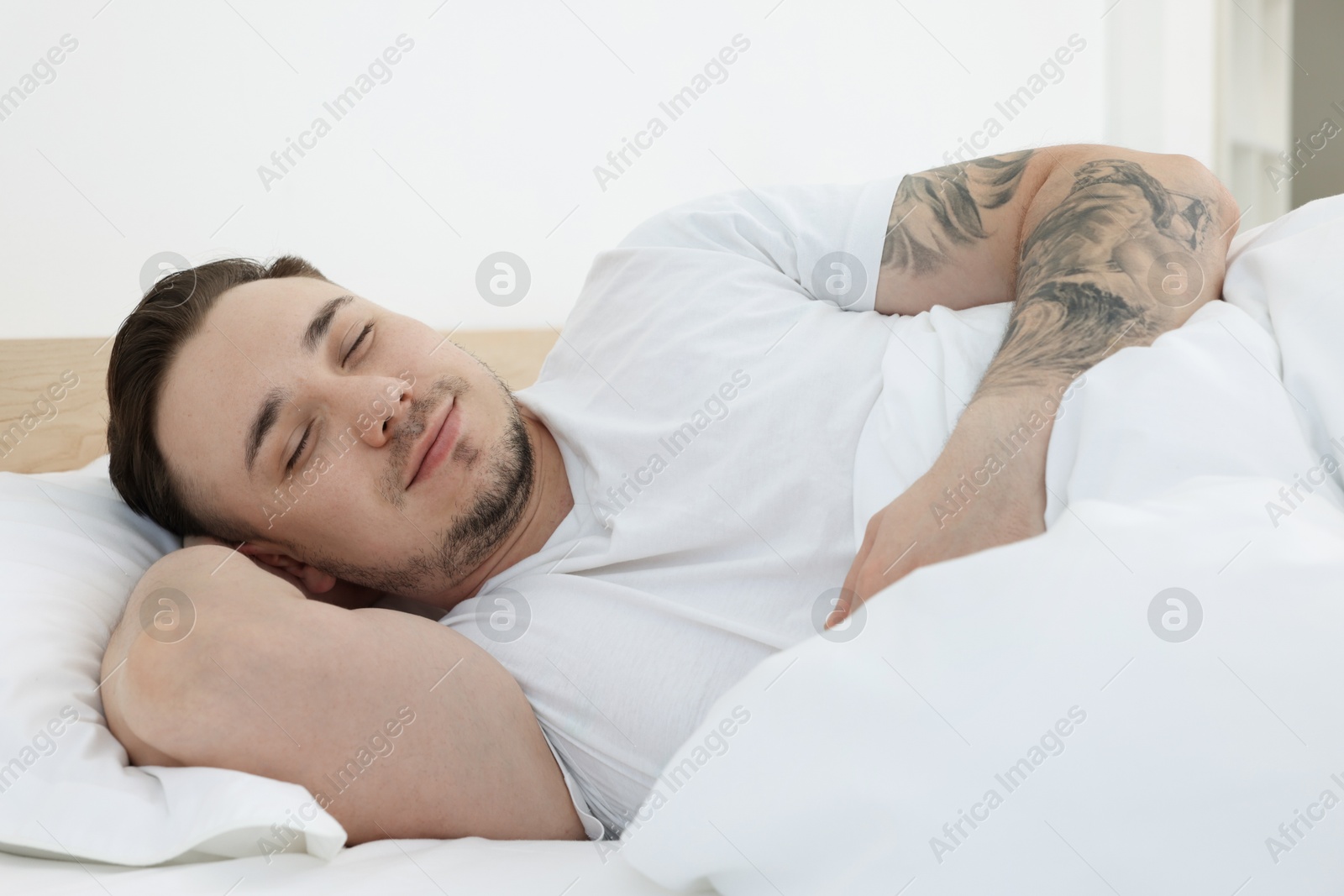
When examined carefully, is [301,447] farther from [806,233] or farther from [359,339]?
[806,233]

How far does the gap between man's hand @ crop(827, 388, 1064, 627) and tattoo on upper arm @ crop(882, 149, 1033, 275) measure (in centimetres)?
34

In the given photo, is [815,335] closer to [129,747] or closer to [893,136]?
→ [129,747]

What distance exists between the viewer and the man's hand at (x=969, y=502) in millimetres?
671

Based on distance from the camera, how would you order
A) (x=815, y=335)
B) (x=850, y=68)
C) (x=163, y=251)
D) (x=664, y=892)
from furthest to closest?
1. (x=850, y=68)
2. (x=163, y=251)
3. (x=815, y=335)
4. (x=664, y=892)

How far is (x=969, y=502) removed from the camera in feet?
2.24

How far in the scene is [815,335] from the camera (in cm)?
97

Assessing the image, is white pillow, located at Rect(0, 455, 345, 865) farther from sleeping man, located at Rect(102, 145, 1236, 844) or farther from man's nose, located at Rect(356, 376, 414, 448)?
man's nose, located at Rect(356, 376, 414, 448)

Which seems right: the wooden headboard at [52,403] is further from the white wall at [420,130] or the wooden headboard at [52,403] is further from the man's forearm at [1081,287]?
the man's forearm at [1081,287]

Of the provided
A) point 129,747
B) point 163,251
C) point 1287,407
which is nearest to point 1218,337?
point 1287,407

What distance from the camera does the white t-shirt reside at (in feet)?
2.64

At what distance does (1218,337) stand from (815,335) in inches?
14.5

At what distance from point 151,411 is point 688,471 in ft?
1.95

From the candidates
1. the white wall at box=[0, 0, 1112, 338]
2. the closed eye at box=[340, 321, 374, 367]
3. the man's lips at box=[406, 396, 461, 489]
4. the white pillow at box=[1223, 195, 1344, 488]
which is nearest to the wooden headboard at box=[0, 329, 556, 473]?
the white wall at box=[0, 0, 1112, 338]

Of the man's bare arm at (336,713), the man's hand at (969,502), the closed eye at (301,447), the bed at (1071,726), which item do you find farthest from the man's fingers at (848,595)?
the closed eye at (301,447)
